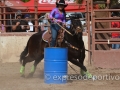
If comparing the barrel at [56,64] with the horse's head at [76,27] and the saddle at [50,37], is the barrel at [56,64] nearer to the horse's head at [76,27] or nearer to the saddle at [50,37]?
the horse's head at [76,27]

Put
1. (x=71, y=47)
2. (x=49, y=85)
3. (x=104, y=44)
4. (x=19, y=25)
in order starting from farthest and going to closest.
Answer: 1. (x=19, y=25)
2. (x=104, y=44)
3. (x=71, y=47)
4. (x=49, y=85)

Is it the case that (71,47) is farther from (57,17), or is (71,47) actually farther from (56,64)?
(56,64)

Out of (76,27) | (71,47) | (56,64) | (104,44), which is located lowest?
(56,64)

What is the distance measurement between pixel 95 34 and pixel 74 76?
9.74 ft

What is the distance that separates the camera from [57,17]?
8703mm

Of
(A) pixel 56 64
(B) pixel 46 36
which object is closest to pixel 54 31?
(B) pixel 46 36

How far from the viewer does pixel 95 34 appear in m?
12.0

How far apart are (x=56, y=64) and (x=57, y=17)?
1.29m

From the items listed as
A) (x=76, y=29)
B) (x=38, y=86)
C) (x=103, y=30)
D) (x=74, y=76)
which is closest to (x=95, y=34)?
(x=103, y=30)

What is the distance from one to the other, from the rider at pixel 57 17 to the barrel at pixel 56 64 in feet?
3.02

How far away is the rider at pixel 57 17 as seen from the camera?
28.2 ft

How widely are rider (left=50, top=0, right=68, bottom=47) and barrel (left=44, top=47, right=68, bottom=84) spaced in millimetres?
920

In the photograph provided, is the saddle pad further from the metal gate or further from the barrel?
the metal gate

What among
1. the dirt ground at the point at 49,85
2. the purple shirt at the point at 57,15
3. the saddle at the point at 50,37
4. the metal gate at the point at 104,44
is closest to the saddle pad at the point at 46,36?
the saddle at the point at 50,37
